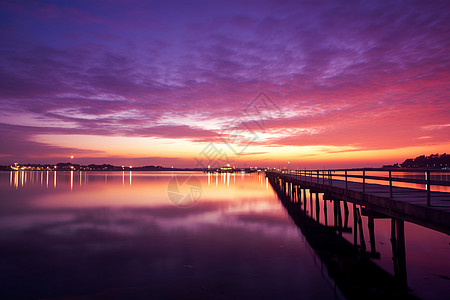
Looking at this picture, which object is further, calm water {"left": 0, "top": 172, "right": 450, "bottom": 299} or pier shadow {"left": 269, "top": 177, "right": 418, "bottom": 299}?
calm water {"left": 0, "top": 172, "right": 450, "bottom": 299}

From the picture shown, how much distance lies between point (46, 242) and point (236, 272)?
11.0 meters

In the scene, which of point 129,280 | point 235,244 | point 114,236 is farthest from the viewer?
point 114,236

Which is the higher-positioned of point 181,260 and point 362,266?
point 362,266

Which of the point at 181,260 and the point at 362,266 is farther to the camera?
the point at 181,260

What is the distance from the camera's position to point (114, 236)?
1886 centimetres

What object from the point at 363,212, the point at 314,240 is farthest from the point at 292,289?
the point at 314,240

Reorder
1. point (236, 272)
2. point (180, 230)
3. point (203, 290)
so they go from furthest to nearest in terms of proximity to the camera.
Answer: point (180, 230) < point (236, 272) < point (203, 290)

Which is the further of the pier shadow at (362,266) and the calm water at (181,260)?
the calm water at (181,260)

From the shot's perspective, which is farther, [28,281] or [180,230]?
[180,230]

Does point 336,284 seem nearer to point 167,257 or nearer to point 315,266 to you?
point 315,266

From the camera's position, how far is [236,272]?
12.3 metres

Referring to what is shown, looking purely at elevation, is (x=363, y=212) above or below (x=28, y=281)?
above

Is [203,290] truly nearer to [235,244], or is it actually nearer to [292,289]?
[292,289]

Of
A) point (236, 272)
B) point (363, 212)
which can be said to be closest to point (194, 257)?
point (236, 272)
